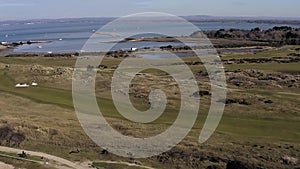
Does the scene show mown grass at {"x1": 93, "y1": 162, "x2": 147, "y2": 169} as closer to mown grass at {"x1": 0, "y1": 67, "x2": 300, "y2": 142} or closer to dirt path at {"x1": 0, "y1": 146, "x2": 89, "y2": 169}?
dirt path at {"x1": 0, "y1": 146, "x2": 89, "y2": 169}

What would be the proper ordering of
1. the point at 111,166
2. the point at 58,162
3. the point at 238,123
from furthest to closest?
the point at 238,123
the point at 58,162
the point at 111,166

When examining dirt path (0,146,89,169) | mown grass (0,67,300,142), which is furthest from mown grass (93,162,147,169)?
mown grass (0,67,300,142)

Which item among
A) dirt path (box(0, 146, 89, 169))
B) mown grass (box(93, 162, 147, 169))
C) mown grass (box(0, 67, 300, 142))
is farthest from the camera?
mown grass (box(0, 67, 300, 142))

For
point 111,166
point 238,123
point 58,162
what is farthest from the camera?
point 238,123

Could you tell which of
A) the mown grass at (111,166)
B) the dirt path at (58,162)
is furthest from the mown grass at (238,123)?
the dirt path at (58,162)

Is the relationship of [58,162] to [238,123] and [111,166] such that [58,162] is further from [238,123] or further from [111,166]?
[238,123]

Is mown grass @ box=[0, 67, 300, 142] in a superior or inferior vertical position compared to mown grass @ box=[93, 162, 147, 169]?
superior

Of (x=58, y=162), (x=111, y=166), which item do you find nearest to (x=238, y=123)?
(x=111, y=166)

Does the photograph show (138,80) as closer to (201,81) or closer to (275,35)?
(201,81)

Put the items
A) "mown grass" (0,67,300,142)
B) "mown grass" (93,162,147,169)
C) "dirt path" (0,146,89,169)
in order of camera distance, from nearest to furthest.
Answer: "mown grass" (93,162,147,169) → "dirt path" (0,146,89,169) → "mown grass" (0,67,300,142)

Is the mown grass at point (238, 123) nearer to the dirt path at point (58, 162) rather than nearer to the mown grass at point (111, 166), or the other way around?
the mown grass at point (111, 166)

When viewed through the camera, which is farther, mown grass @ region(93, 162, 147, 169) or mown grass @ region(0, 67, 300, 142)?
mown grass @ region(0, 67, 300, 142)
